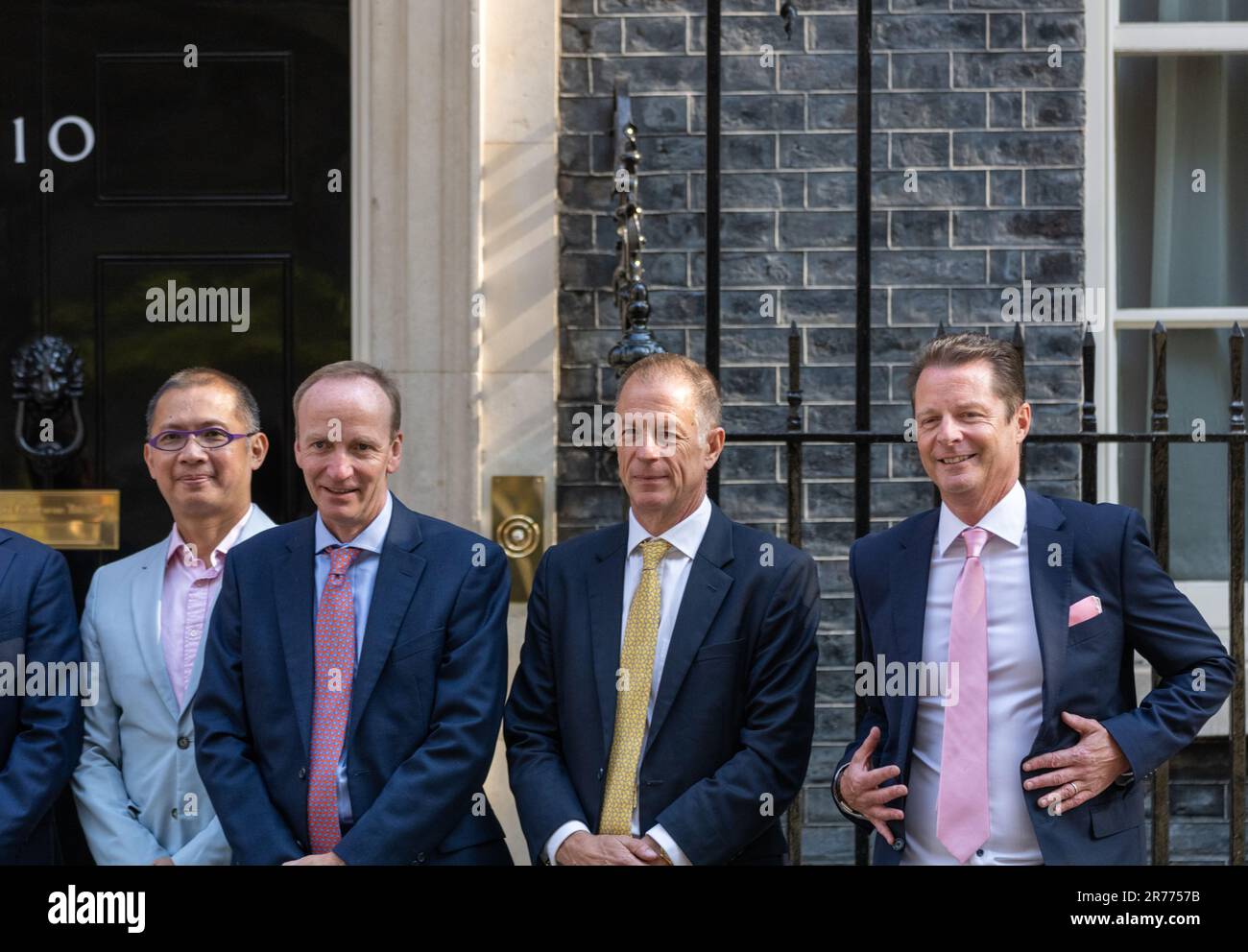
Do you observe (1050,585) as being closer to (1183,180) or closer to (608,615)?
(608,615)

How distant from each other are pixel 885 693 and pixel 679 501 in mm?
652

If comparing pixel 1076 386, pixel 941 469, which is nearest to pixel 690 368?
pixel 941 469

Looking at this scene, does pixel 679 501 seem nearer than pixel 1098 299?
Yes

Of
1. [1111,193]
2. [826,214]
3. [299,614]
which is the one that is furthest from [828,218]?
[299,614]

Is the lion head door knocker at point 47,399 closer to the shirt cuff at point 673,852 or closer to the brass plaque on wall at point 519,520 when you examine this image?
the brass plaque on wall at point 519,520

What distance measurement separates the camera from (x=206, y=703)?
359cm

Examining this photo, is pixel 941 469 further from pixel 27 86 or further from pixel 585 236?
pixel 27 86

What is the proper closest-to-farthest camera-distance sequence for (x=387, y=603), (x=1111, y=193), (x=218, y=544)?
(x=387, y=603) → (x=218, y=544) → (x=1111, y=193)

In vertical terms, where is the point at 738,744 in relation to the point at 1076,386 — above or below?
below

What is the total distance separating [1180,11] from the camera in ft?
18.8

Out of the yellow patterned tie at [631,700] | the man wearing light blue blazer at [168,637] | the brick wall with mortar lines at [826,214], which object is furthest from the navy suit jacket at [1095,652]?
the brick wall with mortar lines at [826,214]

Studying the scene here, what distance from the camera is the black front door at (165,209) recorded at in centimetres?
557

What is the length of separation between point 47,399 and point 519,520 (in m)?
1.72
